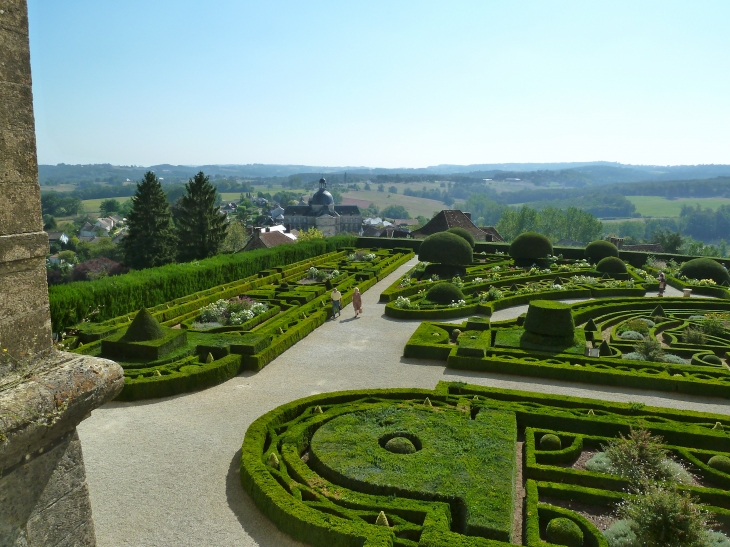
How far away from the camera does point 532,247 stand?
114ft

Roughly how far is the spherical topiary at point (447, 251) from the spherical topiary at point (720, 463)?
2101cm

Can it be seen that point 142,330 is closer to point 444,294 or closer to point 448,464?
point 448,464

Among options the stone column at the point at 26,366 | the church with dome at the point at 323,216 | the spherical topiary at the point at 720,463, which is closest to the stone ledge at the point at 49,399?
the stone column at the point at 26,366

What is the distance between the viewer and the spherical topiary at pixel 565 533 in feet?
28.2

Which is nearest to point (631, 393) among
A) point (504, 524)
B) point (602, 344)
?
point (602, 344)

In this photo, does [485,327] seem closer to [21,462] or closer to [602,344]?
[602,344]

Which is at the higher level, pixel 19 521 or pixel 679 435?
pixel 19 521

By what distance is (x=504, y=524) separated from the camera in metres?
8.55

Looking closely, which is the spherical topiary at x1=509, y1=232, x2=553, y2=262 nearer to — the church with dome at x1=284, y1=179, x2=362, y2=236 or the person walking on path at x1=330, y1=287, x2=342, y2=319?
the person walking on path at x1=330, y1=287, x2=342, y2=319

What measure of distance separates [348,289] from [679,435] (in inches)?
687

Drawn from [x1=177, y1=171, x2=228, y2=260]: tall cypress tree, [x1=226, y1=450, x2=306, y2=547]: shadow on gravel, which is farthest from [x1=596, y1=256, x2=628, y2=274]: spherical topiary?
[x1=177, y1=171, x2=228, y2=260]: tall cypress tree

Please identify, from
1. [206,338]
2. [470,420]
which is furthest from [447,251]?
[470,420]

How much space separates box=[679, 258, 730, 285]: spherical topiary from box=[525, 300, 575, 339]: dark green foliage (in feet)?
58.1

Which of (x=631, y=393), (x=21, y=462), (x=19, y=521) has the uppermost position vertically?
(x=21, y=462)
